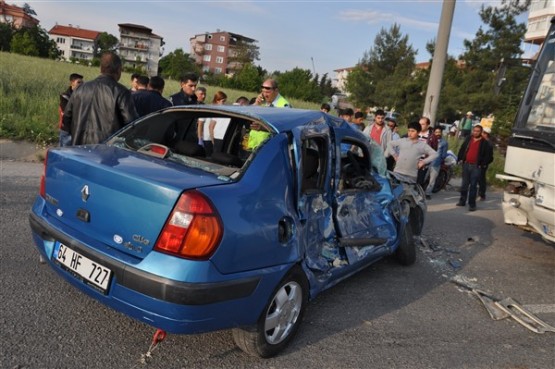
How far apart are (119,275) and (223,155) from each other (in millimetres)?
1192

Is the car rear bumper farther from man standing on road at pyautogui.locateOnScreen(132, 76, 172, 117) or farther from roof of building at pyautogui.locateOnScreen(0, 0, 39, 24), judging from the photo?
roof of building at pyautogui.locateOnScreen(0, 0, 39, 24)

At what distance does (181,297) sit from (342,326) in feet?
5.58

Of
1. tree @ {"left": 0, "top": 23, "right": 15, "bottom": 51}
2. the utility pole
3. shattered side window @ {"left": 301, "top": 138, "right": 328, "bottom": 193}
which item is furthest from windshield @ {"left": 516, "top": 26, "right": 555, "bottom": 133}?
tree @ {"left": 0, "top": 23, "right": 15, "bottom": 51}

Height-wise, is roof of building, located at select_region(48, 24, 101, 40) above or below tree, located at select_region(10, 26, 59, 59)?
above

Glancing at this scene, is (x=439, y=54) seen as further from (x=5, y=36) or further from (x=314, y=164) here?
(x=5, y=36)

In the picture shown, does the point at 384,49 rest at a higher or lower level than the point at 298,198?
higher

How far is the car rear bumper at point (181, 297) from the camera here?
241 cm

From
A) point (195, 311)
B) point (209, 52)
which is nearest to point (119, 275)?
point (195, 311)

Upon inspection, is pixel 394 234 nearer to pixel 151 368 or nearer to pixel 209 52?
pixel 151 368

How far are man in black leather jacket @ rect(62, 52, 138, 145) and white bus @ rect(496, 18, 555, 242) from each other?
4.70m

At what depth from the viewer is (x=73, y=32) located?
115 m

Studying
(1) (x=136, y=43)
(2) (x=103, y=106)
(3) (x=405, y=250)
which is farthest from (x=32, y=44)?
(3) (x=405, y=250)

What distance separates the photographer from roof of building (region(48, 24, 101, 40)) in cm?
11331

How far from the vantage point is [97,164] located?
280 cm
